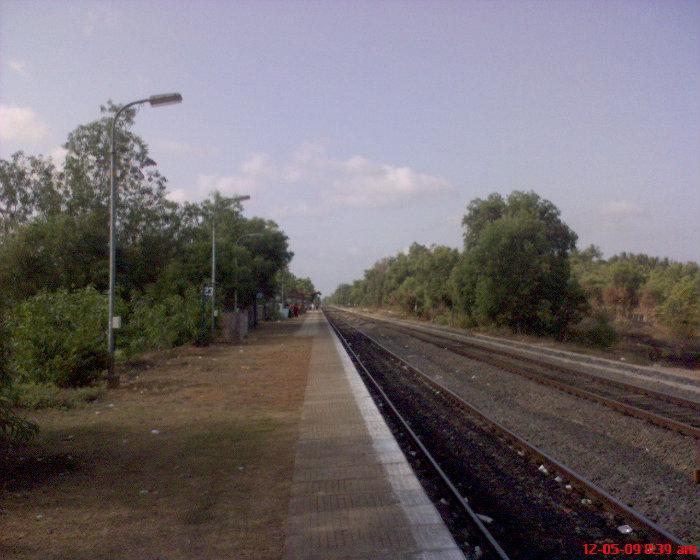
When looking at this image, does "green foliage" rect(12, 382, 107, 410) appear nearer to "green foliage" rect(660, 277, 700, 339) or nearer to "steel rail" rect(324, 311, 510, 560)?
"steel rail" rect(324, 311, 510, 560)

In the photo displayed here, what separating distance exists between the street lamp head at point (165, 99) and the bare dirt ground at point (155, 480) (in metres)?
6.95

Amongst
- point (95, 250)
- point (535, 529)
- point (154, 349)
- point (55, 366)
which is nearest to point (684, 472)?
point (535, 529)

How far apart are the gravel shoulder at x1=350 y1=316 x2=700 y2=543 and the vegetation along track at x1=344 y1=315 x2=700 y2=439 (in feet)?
0.93

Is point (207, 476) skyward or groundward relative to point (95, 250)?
groundward

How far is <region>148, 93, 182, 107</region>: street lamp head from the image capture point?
49.3ft

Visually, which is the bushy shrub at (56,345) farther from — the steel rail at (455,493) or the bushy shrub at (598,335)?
the bushy shrub at (598,335)

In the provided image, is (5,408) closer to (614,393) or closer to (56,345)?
(56,345)

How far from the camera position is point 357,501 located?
7055mm

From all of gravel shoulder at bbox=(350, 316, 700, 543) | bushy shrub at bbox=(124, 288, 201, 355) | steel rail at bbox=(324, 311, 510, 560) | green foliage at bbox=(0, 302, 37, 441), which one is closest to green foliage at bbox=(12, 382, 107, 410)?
green foliage at bbox=(0, 302, 37, 441)

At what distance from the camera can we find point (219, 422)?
12.1 metres

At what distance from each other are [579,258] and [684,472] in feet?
399

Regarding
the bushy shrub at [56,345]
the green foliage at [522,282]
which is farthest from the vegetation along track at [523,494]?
the green foliage at [522,282]

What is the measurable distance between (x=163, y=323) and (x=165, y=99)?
1558 cm

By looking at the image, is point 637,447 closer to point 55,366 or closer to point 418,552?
point 418,552
